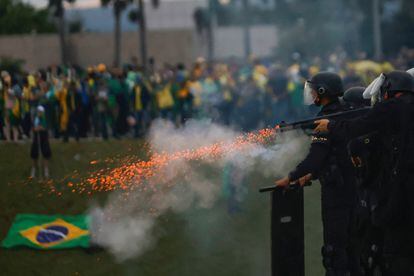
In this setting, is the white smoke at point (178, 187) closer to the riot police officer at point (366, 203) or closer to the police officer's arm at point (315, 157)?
the police officer's arm at point (315, 157)

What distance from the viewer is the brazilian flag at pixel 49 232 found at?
45.2ft

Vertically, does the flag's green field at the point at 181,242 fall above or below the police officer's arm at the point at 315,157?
below

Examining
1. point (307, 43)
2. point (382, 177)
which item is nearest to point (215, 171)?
point (382, 177)

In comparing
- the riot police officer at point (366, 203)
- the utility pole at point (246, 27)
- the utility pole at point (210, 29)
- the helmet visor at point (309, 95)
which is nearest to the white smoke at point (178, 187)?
the helmet visor at point (309, 95)

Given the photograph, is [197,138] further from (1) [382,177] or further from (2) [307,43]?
(2) [307,43]

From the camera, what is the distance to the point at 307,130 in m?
8.66

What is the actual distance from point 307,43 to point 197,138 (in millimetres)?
29549

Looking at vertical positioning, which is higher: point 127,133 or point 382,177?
point 382,177

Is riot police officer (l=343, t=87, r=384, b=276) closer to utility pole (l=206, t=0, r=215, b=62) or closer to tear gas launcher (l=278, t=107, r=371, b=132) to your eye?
tear gas launcher (l=278, t=107, r=371, b=132)

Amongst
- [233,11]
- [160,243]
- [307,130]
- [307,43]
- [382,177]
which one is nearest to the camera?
[382,177]

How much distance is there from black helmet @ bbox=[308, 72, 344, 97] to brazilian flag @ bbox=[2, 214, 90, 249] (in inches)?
230

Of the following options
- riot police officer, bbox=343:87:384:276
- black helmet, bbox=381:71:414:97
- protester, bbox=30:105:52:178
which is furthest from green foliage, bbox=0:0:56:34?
black helmet, bbox=381:71:414:97

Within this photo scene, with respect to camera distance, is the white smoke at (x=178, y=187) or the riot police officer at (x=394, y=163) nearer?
the riot police officer at (x=394, y=163)

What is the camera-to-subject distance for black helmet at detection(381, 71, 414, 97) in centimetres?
770
